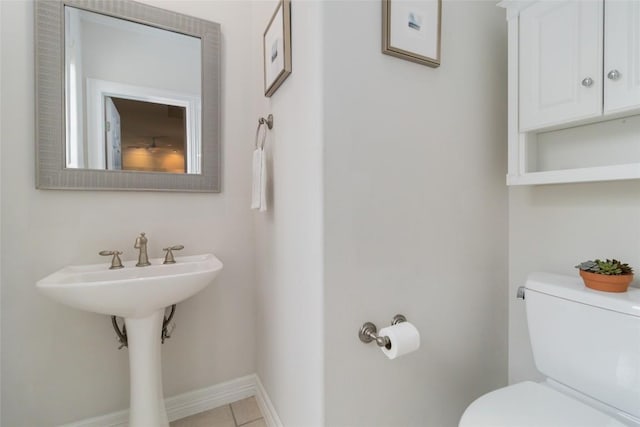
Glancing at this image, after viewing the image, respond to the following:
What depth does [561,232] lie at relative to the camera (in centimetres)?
113

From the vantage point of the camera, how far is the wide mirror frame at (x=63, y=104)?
1.17 m

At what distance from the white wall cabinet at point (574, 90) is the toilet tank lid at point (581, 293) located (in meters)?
0.36

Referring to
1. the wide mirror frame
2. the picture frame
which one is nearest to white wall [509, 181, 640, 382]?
the picture frame

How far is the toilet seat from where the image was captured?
2.64ft

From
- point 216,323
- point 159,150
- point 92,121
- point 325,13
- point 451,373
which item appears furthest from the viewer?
point 216,323

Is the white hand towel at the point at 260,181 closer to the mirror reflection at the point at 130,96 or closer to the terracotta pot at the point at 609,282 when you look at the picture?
the mirror reflection at the point at 130,96

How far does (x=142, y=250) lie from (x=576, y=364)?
1.73m

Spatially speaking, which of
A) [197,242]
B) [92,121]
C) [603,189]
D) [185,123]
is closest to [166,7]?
[185,123]

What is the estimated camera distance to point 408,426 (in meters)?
1.01

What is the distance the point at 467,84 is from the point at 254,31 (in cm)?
117

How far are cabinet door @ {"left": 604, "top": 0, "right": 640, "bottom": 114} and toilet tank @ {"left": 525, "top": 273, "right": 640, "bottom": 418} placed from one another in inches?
23.3

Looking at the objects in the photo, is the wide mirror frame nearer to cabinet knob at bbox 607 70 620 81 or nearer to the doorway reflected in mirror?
the doorway reflected in mirror

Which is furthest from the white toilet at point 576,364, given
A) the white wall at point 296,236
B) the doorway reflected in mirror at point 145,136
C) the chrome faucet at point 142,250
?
the doorway reflected in mirror at point 145,136

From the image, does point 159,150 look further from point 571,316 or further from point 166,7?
point 571,316
